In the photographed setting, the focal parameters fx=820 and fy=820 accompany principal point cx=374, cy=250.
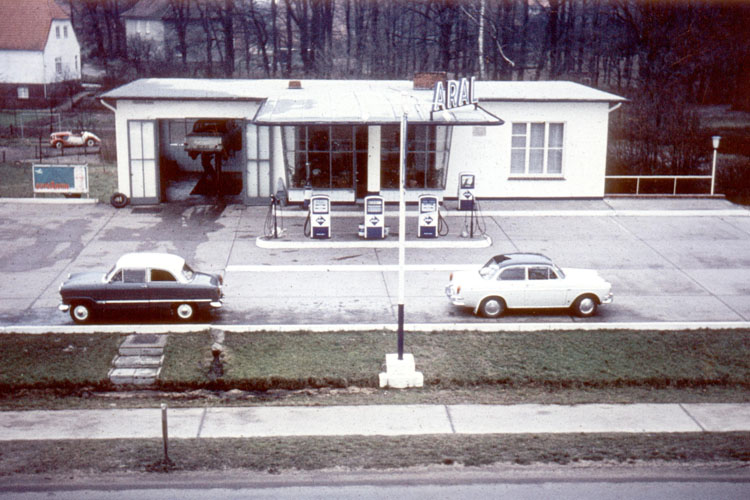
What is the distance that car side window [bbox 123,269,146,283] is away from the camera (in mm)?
17578

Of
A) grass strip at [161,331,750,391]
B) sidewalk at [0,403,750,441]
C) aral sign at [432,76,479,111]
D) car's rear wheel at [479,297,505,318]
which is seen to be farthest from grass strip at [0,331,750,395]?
aral sign at [432,76,479,111]

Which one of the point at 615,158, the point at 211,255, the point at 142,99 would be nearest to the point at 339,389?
the point at 211,255

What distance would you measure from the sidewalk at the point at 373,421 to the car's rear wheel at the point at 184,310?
3.96 m

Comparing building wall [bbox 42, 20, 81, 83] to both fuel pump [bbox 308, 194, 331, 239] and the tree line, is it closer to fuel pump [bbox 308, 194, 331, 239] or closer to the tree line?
the tree line

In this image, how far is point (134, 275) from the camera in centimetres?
1761

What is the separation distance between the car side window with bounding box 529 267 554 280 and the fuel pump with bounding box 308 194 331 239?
7917mm

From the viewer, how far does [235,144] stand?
119ft

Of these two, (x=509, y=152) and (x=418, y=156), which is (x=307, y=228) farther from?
(x=509, y=152)

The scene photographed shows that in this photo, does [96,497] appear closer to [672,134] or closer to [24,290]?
[24,290]

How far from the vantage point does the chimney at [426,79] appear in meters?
30.4

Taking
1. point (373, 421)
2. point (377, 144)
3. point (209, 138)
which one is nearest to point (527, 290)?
point (373, 421)

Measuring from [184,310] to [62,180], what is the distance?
14356mm

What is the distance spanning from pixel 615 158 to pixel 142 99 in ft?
70.3

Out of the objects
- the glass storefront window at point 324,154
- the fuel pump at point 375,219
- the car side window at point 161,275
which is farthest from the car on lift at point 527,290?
the glass storefront window at point 324,154
